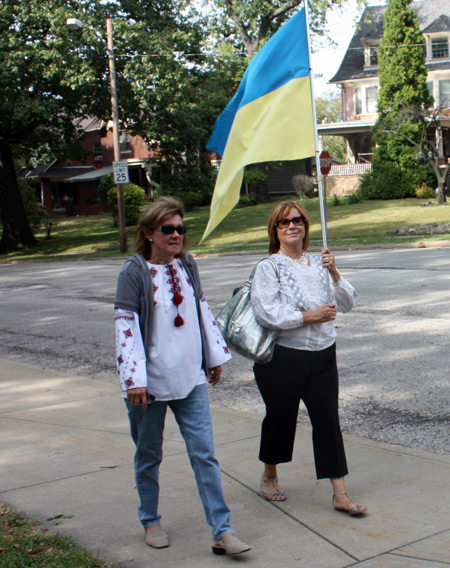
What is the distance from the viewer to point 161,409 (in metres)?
3.72

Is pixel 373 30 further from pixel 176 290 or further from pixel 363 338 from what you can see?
pixel 176 290

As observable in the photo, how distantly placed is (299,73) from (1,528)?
311 cm

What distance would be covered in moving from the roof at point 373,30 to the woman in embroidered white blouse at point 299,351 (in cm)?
4519

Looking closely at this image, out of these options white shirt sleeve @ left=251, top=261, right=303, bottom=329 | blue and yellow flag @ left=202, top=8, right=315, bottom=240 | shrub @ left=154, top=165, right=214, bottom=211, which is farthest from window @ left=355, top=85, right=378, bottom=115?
white shirt sleeve @ left=251, top=261, right=303, bottom=329

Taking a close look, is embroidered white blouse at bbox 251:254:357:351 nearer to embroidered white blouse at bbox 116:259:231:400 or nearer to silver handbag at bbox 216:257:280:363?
silver handbag at bbox 216:257:280:363

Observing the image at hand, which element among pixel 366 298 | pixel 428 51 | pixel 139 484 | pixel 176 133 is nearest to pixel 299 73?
pixel 139 484

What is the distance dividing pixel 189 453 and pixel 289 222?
1395 millimetres

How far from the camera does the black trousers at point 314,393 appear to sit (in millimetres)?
4086

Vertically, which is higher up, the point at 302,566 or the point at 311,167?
the point at 311,167

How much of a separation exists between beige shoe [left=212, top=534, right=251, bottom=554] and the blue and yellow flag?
1.71 metres

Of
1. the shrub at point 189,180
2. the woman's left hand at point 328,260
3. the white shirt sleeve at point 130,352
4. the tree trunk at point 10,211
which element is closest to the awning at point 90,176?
the shrub at point 189,180

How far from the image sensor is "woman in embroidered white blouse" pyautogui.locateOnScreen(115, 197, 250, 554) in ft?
11.8

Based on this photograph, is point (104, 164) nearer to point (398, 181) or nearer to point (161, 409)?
point (398, 181)

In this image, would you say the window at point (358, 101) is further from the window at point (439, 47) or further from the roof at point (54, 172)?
the roof at point (54, 172)
